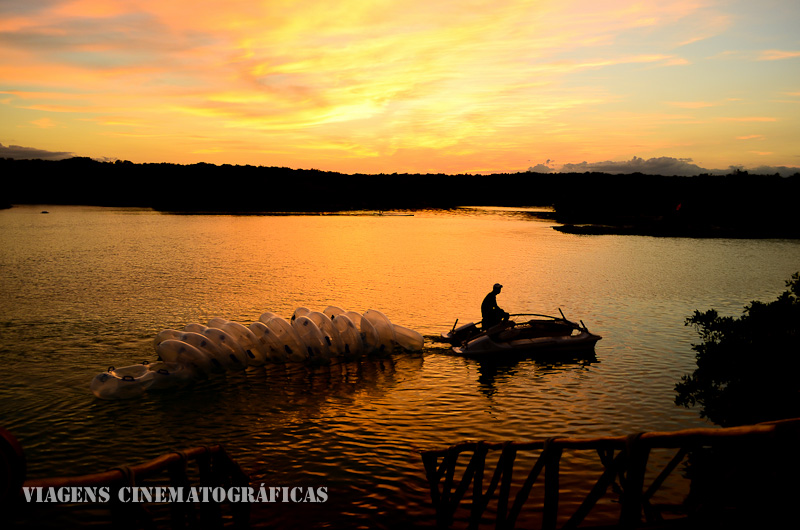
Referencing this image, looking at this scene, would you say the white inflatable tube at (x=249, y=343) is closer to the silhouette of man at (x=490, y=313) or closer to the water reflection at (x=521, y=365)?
the water reflection at (x=521, y=365)

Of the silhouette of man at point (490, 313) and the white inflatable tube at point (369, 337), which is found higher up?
the silhouette of man at point (490, 313)

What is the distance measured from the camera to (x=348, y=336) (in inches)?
1009

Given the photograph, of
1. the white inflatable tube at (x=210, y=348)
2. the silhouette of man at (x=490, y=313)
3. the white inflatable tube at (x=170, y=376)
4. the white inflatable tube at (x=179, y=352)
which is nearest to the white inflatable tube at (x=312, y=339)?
the white inflatable tube at (x=210, y=348)

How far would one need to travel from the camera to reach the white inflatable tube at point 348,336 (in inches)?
1008

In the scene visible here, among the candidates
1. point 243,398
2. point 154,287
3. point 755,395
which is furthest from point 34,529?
point 154,287

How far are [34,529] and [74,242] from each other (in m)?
99.4

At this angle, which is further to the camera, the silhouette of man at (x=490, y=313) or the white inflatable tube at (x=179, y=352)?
the silhouette of man at (x=490, y=313)

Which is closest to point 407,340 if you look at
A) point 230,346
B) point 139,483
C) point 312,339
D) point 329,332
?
point 329,332

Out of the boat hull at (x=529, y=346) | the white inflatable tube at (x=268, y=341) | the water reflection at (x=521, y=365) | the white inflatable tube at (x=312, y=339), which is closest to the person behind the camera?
the water reflection at (x=521, y=365)

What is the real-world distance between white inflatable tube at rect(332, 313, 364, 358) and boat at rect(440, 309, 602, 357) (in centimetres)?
473

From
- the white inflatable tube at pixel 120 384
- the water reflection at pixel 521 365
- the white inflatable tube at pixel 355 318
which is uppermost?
the white inflatable tube at pixel 355 318

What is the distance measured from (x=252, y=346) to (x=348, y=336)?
4.32m

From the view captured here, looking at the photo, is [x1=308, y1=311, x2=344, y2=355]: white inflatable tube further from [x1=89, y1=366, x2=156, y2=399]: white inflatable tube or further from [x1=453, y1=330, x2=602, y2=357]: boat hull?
[x1=89, y1=366, x2=156, y2=399]: white inflatable tube

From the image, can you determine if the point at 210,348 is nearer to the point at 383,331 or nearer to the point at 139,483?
the point at 383,331
